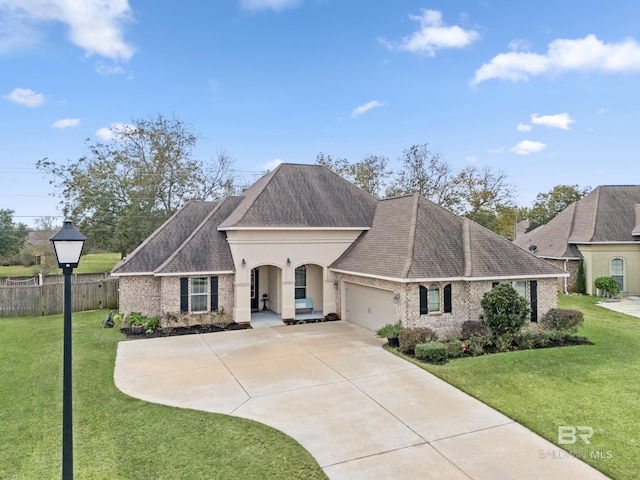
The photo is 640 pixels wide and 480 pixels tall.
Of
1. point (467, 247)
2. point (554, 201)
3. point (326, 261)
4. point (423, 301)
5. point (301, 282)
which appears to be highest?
point (554, 201)

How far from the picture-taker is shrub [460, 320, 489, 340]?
1314 centimetres

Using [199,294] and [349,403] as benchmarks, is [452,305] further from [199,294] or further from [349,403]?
[199,294]

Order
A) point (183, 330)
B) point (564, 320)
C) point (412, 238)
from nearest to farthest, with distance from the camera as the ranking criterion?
point (564, 320) < point (412, 238) < point (183, 330)

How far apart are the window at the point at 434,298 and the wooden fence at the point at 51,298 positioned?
15.6m

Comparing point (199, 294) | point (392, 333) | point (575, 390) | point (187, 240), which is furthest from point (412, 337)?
point (187, 240)

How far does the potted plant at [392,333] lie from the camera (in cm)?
1285

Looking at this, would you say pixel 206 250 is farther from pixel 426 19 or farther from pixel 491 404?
pixel 426 19

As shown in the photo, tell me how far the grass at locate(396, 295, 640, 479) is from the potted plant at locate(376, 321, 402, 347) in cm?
202

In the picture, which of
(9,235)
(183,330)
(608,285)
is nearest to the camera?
(183,330)

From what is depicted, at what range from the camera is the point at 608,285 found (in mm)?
22797

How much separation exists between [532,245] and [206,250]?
2402 centimetres

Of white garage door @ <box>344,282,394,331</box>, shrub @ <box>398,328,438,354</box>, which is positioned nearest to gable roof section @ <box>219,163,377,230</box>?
white garage door @ <box>344,282,394,331</box>

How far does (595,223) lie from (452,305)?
699 inches

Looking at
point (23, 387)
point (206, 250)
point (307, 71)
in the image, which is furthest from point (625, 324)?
point (23, 387)
